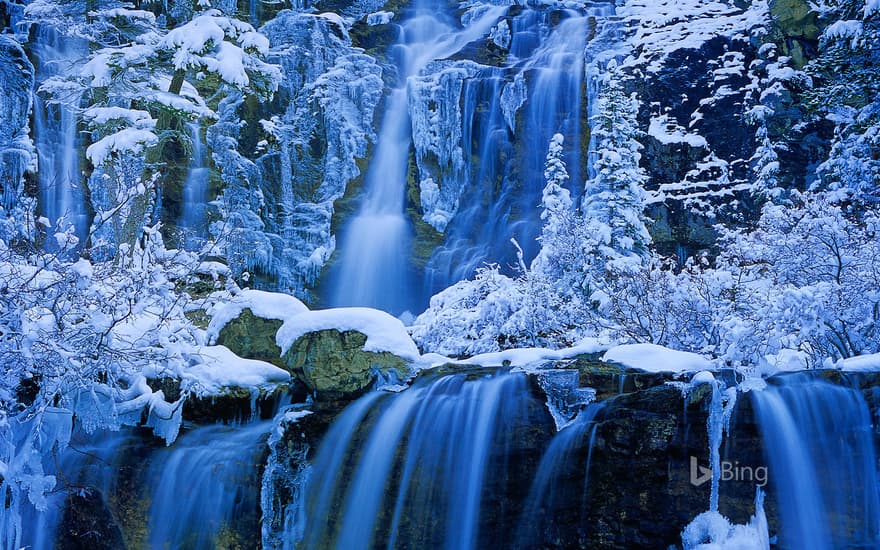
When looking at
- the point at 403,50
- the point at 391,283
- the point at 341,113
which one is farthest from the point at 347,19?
the point at 391,283

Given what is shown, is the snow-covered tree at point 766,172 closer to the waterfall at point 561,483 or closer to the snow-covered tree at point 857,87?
the snow-covered tree at point 857,87

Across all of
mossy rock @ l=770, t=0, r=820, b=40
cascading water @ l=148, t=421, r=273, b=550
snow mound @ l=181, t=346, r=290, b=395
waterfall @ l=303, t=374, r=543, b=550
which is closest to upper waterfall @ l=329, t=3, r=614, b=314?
mossy rock @ l=770, t=0, r=820, b=40

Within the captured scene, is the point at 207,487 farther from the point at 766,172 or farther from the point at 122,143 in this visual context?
the point at 766,172

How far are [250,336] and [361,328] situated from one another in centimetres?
197

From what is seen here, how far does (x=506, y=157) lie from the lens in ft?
79.3

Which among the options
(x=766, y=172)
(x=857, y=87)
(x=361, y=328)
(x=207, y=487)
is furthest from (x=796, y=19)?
(x=207, y=487)

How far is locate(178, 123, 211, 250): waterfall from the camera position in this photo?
2270cm

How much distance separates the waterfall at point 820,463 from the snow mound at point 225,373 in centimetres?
614

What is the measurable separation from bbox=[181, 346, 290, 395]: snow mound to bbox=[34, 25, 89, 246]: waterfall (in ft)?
44.0

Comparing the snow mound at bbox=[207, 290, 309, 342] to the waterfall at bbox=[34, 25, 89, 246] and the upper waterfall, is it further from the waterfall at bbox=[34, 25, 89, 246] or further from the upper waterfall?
the waterfall at bbox=[34, 25, 89, 246]

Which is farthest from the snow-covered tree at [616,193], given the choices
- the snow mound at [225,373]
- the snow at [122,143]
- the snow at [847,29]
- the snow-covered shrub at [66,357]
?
the snow at [122,143]

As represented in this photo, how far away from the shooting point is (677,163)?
A: 23.0m

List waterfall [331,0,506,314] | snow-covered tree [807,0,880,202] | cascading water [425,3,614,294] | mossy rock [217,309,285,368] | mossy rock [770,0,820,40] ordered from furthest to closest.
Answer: cascading water [425,3,614,294]
mossy rock [770,0,820,40]
waterfall [331,0,506,314]
snow-covered tree [807,0,880,202]
mossy rock [217,309,285,368]

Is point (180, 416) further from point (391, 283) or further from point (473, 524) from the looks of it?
point (391, 283)
